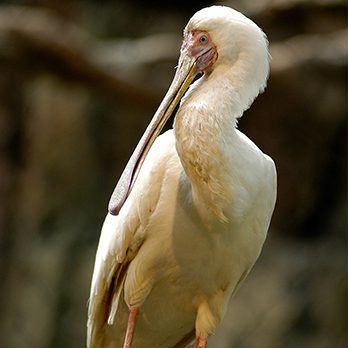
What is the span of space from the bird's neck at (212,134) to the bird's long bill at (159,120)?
8 cm

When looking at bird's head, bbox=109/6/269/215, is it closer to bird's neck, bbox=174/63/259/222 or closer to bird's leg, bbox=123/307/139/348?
bird's neck, bbox=174/63/259/222

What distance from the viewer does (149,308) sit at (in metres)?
4.44

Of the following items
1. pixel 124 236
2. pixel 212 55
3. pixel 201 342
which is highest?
pixel 212 55

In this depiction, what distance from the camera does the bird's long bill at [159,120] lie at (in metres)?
3.81

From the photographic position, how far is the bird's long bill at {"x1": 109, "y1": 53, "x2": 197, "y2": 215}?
381cm

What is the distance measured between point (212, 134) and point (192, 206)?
0.46 meters

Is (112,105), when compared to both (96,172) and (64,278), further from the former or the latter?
(64,278)

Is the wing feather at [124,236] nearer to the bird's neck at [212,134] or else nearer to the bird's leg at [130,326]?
the bird's leg at [130,326]

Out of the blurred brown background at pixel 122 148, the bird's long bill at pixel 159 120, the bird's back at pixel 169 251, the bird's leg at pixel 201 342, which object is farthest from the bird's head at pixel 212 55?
the blurred brown background at pixel 122 148

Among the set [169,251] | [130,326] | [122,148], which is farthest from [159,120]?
[122,148]

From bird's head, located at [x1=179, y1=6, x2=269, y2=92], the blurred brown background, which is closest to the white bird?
bird's head, located at [x1=179, y1=6, x2=269, y2=92]

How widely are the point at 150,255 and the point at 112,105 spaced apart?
4.45 metres

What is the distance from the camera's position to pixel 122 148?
8.52m

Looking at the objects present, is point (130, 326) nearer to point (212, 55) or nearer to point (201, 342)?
point (201, 342)
